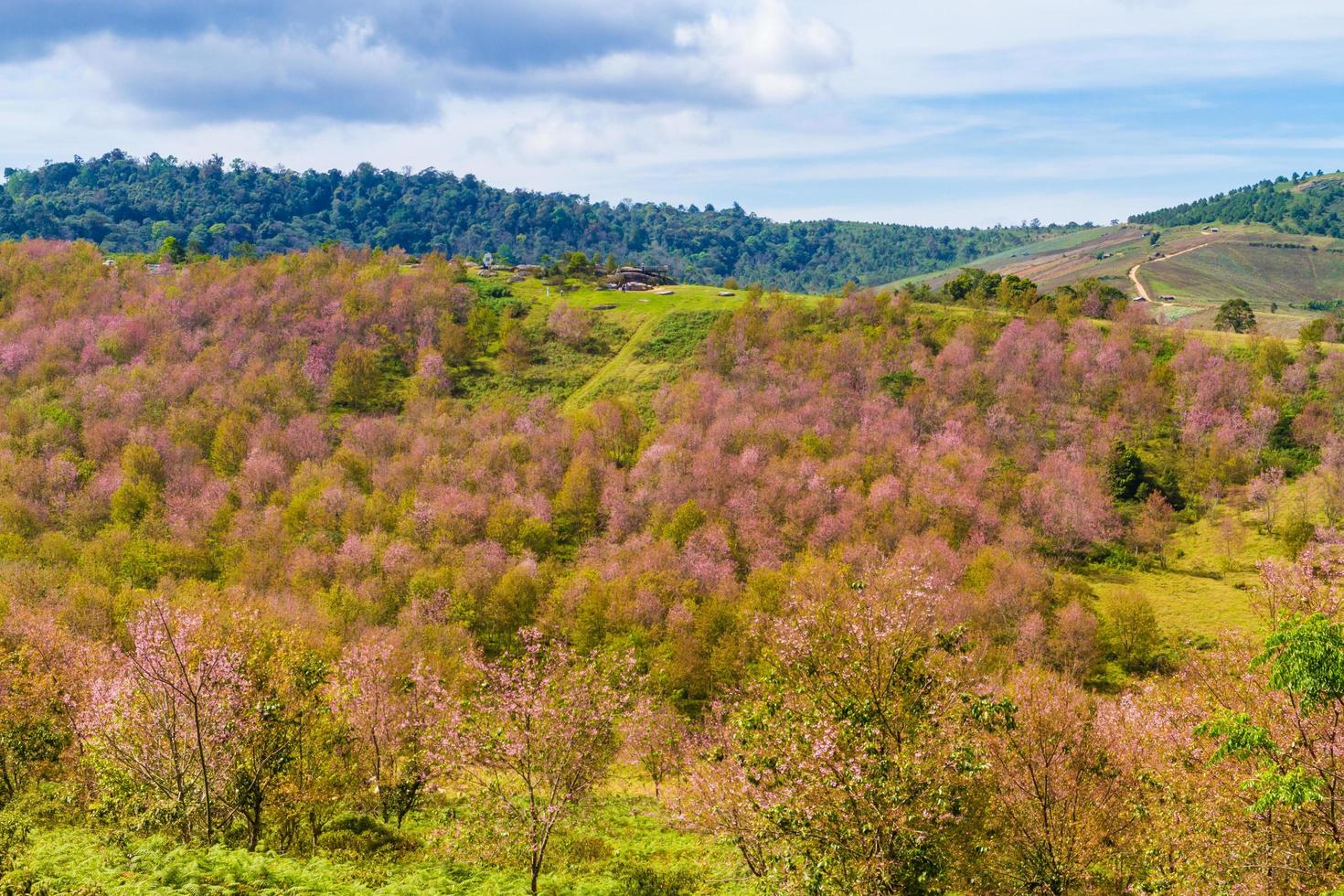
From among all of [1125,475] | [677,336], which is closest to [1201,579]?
[1125,475]

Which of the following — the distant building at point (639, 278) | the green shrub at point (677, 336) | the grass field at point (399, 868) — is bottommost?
the grass field at point (399, 868)

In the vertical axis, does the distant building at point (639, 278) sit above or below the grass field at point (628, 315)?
above

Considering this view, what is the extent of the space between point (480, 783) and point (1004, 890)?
50.4ft

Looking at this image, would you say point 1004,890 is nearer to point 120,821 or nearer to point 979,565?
point 120,821

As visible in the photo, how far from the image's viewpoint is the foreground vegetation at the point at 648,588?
64.7 ft

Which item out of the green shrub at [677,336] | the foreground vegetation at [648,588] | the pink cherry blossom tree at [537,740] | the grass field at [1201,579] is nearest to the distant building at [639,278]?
the foreground vegetation at [648,588]

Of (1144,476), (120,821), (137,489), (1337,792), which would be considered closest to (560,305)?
(137,489)

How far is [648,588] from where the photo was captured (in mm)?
65062

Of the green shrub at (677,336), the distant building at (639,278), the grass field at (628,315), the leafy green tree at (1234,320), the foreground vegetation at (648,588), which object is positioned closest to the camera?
the foreground vegetation at (648,588)

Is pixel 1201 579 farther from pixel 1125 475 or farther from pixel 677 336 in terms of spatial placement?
pixel 677 336

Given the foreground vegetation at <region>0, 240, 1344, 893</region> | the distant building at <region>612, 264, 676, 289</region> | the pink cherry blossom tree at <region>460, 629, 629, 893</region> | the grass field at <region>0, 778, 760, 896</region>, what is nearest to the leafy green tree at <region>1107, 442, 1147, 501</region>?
the foreground vegetation at <region>0, 240, 1344, 893</region>

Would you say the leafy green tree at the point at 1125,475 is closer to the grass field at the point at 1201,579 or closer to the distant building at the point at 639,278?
the grass field at the point at 1201,579

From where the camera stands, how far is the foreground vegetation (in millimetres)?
19734

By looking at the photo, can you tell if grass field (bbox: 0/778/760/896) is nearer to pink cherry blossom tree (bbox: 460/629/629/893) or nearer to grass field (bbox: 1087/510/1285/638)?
pink cherry blossom tree (bbox: 460/629/629/893)
